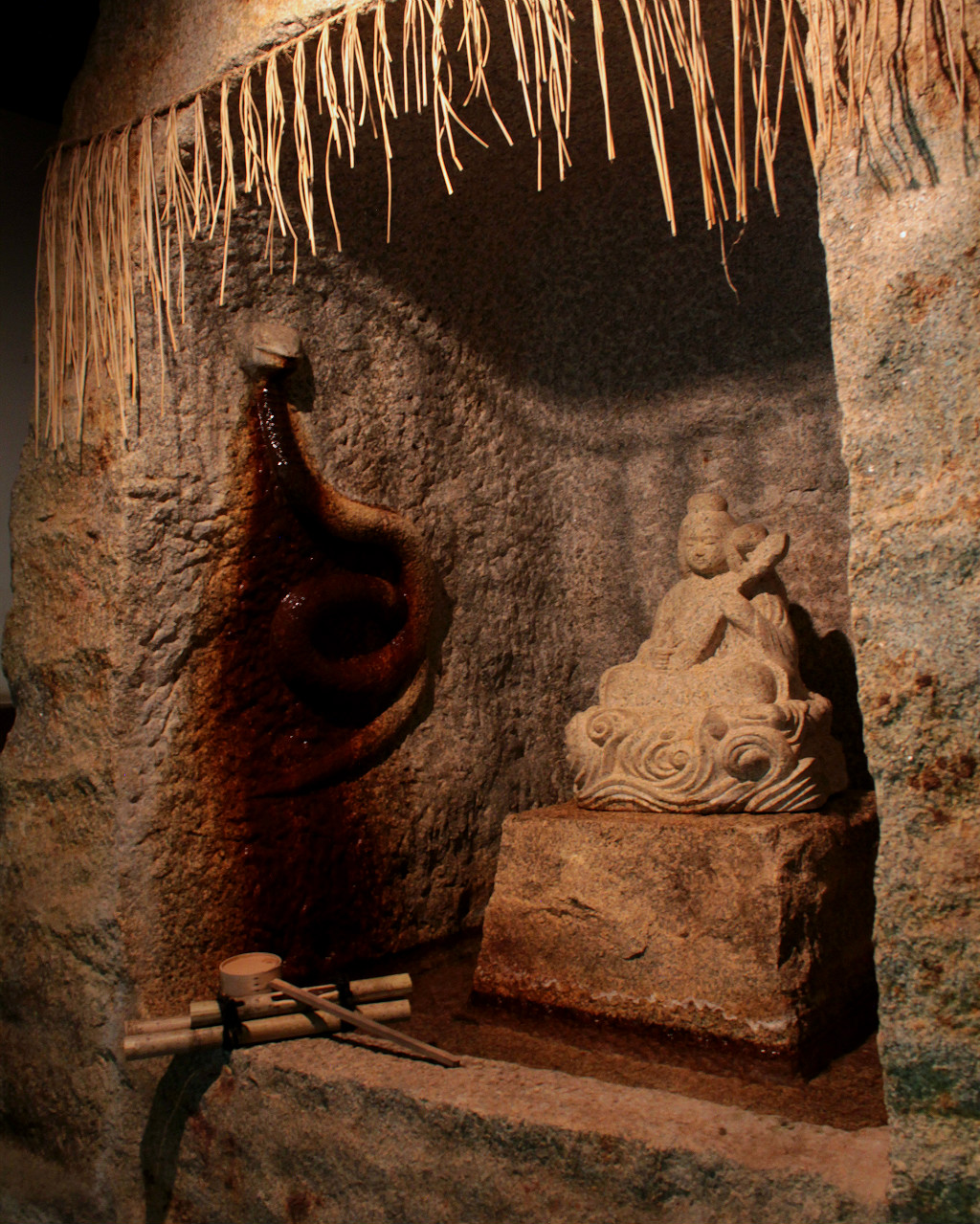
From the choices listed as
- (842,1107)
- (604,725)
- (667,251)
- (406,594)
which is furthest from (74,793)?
(667,251)

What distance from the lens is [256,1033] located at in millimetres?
1912

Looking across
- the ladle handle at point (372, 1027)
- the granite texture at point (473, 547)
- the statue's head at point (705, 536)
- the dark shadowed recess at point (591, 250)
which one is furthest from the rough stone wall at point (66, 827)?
the statue's head at point (705, 536)

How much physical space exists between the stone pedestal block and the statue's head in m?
0.68

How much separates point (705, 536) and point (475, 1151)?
1.57 metres

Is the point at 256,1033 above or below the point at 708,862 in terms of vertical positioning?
below

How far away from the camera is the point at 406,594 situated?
2615mm

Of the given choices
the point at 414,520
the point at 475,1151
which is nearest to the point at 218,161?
the point at 414,520

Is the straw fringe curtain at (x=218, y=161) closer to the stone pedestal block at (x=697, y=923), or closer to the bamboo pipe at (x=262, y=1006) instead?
the bamboo pipe at (x=262, y=1006)

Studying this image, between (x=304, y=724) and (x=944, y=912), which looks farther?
(x=304, y=724)

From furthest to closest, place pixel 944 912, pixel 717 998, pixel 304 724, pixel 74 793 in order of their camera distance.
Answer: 1. pixel 304 724
2. pixel 74 793
3. pixel 717 998
4. pixel 944 912

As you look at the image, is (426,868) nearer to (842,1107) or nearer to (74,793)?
(74,793)

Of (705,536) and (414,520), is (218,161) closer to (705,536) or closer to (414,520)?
(414,520)

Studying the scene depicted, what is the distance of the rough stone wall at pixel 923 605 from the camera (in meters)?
1.21

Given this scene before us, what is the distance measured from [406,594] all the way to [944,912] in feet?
5.42
